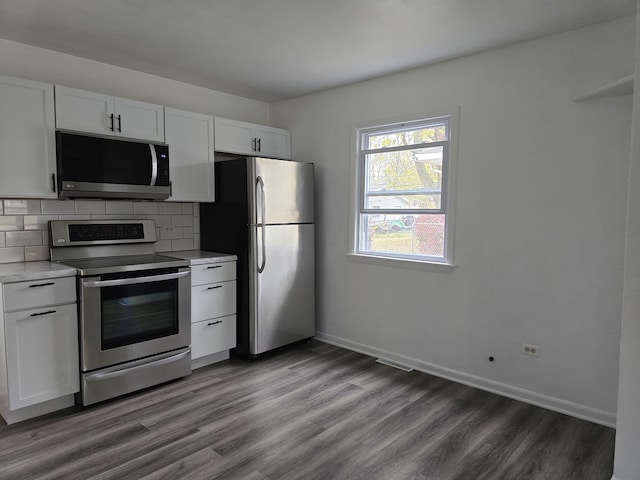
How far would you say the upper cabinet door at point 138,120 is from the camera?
3.18 meters

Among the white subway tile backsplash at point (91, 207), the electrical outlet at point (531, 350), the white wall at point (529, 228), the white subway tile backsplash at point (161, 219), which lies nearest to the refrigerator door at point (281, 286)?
the white wall at point (529, 228)

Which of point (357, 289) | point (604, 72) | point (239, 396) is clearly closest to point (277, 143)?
point (357, 289)

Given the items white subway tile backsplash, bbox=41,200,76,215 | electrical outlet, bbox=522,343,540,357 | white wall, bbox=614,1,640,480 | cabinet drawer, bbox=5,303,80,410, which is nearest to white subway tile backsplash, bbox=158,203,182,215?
white subway tile backsplash, bbox=41,200,76,215

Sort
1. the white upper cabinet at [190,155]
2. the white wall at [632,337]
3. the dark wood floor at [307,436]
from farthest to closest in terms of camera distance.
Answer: the white upper cabinet at [190,155], the dark wood floor at [307,436], the white wall at [632,337]

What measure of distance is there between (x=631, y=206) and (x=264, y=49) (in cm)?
246

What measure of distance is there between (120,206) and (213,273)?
0.94 metres

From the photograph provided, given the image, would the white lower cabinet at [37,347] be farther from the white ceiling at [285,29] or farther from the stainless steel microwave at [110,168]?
the white ceiling at [285,29]

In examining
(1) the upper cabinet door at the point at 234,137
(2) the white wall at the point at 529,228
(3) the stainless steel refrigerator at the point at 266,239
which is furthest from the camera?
(1) the upper cabinet door at the point at 234,137

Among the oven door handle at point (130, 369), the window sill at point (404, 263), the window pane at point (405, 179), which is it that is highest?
the window pane at point (405, 179)

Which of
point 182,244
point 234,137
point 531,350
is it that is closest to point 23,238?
point 182,244

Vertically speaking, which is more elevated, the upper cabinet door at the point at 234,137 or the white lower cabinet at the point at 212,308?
the upper cabinet door at the point at 234,137

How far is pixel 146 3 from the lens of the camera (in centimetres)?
238

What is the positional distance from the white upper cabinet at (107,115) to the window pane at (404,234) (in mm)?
1952

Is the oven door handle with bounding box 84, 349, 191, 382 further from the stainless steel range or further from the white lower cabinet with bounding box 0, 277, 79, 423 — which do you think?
the white lower cabinet with bounding box 0, 277, 79, 423
